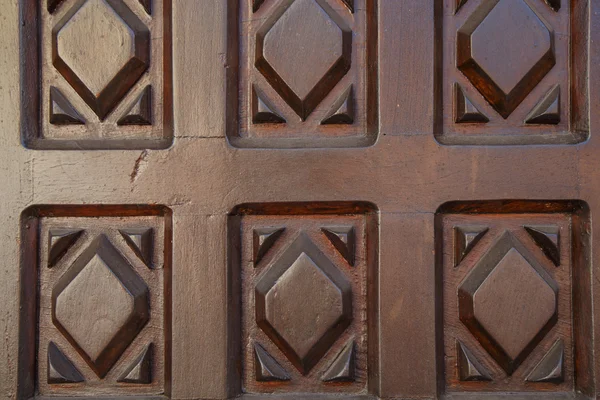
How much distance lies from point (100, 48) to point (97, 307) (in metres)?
0.55

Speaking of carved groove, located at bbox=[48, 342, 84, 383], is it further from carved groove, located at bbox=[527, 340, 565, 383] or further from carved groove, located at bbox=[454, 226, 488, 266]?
carved groove, located at bbox=[527, 340, 565, 383]

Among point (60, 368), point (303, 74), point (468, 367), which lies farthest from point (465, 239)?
point (60, 368)

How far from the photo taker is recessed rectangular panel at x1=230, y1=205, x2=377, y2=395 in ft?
3.04

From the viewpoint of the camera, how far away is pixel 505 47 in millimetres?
932

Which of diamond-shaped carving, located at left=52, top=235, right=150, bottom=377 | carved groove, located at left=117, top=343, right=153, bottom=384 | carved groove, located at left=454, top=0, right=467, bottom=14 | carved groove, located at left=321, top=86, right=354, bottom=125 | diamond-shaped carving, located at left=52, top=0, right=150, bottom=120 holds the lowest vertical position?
carved groove, located at left=117, top=343, right=153, bottom=384

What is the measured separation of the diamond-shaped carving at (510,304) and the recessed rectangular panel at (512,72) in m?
0.27

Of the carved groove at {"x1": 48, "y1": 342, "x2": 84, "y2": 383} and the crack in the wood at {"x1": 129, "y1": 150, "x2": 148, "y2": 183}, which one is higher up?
the crack in the wood at {"x1": 129, "y1": 150, "x2": 148, "y2": 183}

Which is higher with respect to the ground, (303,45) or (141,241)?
(303,45)

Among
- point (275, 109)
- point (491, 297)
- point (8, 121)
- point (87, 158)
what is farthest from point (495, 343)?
point (8, 121)

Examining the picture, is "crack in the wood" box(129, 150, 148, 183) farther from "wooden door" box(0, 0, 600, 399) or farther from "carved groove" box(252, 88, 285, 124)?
"carved groove" box(252, 88, 285, 124)

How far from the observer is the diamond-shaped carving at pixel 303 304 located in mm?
924

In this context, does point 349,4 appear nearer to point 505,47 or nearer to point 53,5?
point 505,47

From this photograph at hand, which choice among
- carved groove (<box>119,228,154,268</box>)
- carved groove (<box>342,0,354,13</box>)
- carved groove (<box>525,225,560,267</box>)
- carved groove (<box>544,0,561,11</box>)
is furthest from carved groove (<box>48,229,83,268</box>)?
carved groove (<box>544,0,561,11</box>)

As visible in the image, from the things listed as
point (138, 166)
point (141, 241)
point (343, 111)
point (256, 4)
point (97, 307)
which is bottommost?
point (97, 307)
